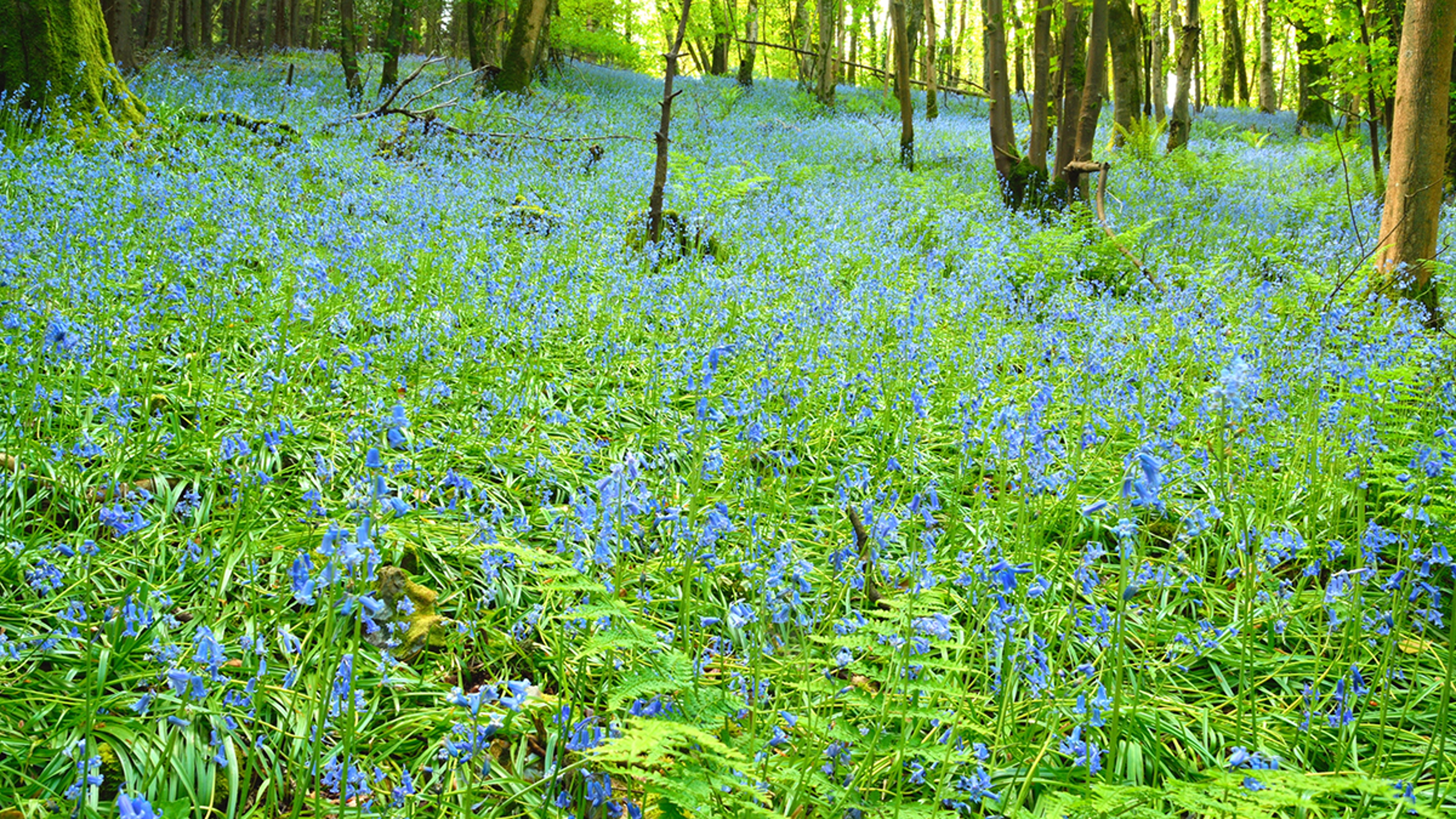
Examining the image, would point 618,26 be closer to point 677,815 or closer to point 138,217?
point 138,217

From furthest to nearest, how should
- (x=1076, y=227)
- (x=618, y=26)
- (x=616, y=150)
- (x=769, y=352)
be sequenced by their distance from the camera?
1. (x=618, y=26)
2. (x=616, y=150)
3. (x=1076, y=227)
4. (x=769, y=352)

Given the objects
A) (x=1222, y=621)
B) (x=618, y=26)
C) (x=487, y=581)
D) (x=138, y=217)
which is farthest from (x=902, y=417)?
(x=618, y=26)

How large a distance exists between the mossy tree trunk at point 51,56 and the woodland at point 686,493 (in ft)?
0.13

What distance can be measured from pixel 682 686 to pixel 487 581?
107 centimetres

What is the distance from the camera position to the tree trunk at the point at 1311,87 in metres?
14.5

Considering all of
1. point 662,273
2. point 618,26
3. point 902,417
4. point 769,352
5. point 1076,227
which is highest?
point 618,26

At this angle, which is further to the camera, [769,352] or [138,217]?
[138,217]

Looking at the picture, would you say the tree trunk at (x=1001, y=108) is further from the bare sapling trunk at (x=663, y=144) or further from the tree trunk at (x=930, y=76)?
the tree trunk at (x=930, y=76)

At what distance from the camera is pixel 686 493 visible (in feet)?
11.5

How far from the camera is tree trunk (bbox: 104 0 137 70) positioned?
13953 mm

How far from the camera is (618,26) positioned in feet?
151

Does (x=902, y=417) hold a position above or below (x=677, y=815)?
above

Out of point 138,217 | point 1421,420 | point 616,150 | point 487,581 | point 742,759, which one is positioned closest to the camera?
A: point 742,759

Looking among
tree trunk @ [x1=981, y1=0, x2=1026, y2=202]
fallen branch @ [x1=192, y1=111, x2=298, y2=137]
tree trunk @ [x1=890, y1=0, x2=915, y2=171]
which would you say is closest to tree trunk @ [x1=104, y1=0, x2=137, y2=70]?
fallen branch @ [x1=192, y1=111, x2=298, y2=137]
